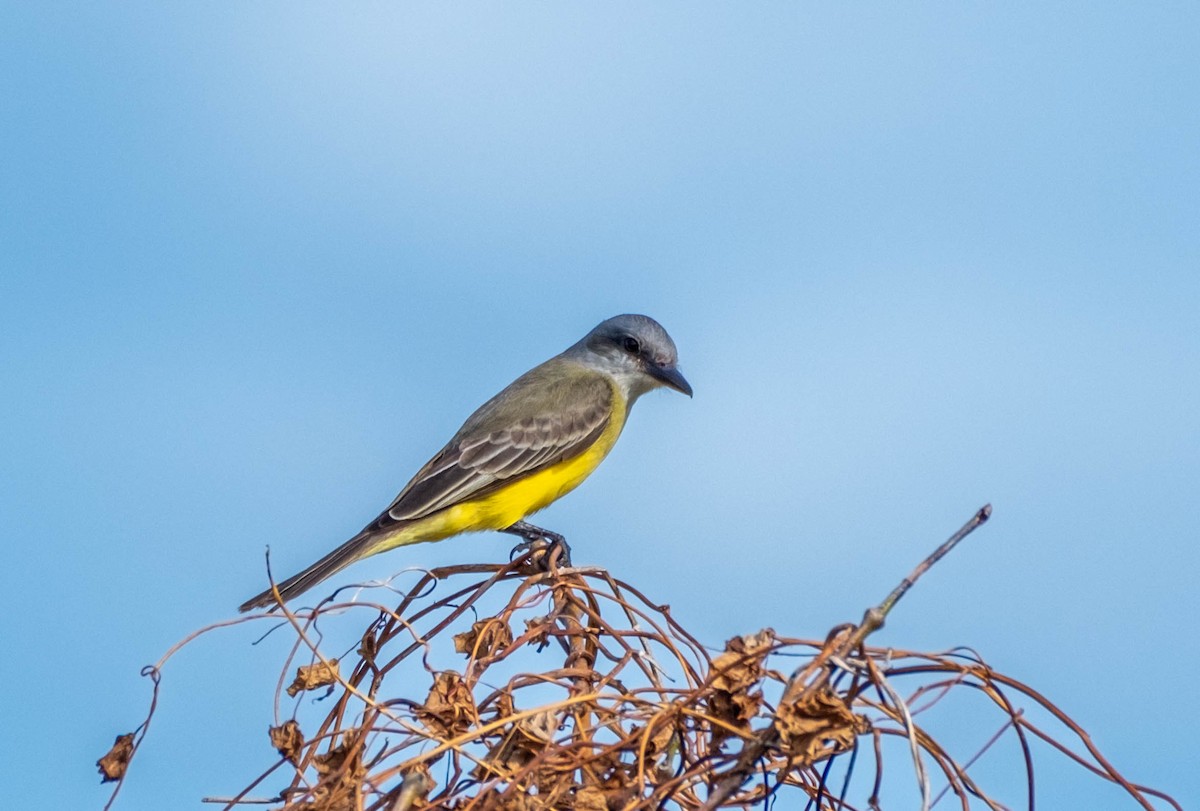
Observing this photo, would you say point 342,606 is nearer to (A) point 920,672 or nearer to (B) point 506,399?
(A) point 920,672

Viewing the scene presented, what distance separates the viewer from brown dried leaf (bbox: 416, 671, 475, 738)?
8.72ft

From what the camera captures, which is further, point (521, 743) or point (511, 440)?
point (511, 440)

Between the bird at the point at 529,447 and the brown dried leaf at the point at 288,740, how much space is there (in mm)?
2663

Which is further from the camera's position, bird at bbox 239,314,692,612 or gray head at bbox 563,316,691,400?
gray head at bbox 563,316,691,400

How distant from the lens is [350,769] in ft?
8.57

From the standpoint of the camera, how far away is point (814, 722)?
6.66ft

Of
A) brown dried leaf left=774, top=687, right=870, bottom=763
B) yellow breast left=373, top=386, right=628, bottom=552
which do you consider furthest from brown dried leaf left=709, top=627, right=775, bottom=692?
yellow breast left=373, top=386, right=628, bottom=552

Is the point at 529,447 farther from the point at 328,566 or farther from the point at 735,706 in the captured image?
the point at 735,706

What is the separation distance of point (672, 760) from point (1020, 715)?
2.48 feet

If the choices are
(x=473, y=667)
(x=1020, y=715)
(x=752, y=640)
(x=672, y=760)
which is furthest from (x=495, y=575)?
(x=1020, y=715)

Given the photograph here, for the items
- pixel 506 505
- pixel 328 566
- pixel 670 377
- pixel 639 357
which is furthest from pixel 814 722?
pixel 639 357

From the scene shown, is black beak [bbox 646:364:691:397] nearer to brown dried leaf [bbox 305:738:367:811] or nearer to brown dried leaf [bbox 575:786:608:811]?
brown dried leaf [bbox 305:738:367:811]

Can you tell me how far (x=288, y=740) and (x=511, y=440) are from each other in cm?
401

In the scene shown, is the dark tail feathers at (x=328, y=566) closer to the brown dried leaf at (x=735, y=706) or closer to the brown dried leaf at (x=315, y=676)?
the brown dried leaf at (x=315, y=676)
